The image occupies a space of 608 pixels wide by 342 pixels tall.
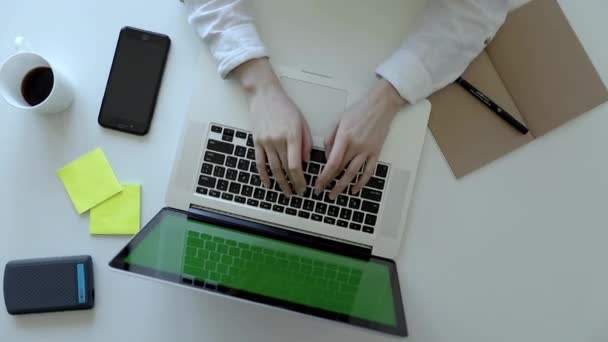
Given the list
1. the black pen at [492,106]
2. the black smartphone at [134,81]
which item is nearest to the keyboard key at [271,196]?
the black smartphone at [134,81]

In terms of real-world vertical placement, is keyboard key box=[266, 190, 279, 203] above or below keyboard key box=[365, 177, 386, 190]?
below

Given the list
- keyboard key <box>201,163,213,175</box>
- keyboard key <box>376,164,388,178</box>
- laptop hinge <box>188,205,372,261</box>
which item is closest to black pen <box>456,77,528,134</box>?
keyboard key <box>376,164,388,178</box>

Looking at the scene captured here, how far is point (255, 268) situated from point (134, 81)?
1.14 feet

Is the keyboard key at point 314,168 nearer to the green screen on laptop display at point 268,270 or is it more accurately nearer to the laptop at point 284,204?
the laptop at point 284,204

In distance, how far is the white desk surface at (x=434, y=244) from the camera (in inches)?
28.1

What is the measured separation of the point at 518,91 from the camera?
0.74m

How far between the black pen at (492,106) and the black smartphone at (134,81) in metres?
0.45

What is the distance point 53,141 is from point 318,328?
486 millimetres

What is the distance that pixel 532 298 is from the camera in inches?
28.2

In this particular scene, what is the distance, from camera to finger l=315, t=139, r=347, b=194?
0.66 m

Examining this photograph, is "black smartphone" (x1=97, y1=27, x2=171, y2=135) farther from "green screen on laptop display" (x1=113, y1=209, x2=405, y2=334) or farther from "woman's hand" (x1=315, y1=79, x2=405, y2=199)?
"woman's hand" (x1=315, y1=79, x2=405, y2=199)

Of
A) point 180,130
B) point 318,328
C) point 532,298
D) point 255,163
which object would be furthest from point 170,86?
point 532,298

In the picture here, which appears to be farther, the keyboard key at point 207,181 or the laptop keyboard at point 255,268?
the keyboard key at point 207,181

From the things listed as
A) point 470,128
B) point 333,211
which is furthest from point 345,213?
point 470,128
